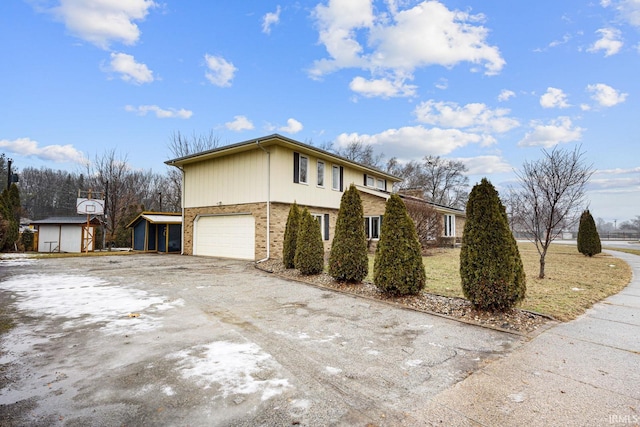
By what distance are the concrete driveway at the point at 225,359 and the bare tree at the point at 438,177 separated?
33871mm

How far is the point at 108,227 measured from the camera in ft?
75.3

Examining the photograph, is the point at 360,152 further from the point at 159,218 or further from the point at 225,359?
the point at 225,359

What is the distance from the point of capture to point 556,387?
2797mm

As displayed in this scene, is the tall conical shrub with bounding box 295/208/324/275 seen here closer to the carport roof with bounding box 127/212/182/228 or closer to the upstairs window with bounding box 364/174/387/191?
the upstairs window with bounding box 364/174/387/191

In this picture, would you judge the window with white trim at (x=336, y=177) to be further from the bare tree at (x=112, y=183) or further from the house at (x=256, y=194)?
the bare tree at (x=112, y=183)

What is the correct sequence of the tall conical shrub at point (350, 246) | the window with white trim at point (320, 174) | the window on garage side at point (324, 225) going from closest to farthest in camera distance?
the tall conical shrub at point (350, 246), the window with white trim at point (320, 174), the window on garage side at point (324, 225)

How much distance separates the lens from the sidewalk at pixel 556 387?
2.33 metres

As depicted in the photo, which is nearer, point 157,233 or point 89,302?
point 89,302

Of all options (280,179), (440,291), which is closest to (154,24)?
(280,179)

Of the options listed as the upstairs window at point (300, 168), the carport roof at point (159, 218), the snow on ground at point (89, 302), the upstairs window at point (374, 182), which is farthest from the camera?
the upstairs window at point (374, 182)

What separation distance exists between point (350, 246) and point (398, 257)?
59.9 inches

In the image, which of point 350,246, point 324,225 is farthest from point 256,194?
point 350,246

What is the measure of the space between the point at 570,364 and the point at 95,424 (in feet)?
14.6

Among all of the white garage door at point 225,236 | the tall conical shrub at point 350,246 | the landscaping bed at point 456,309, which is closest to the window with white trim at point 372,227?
the white garage door at point 225,236
